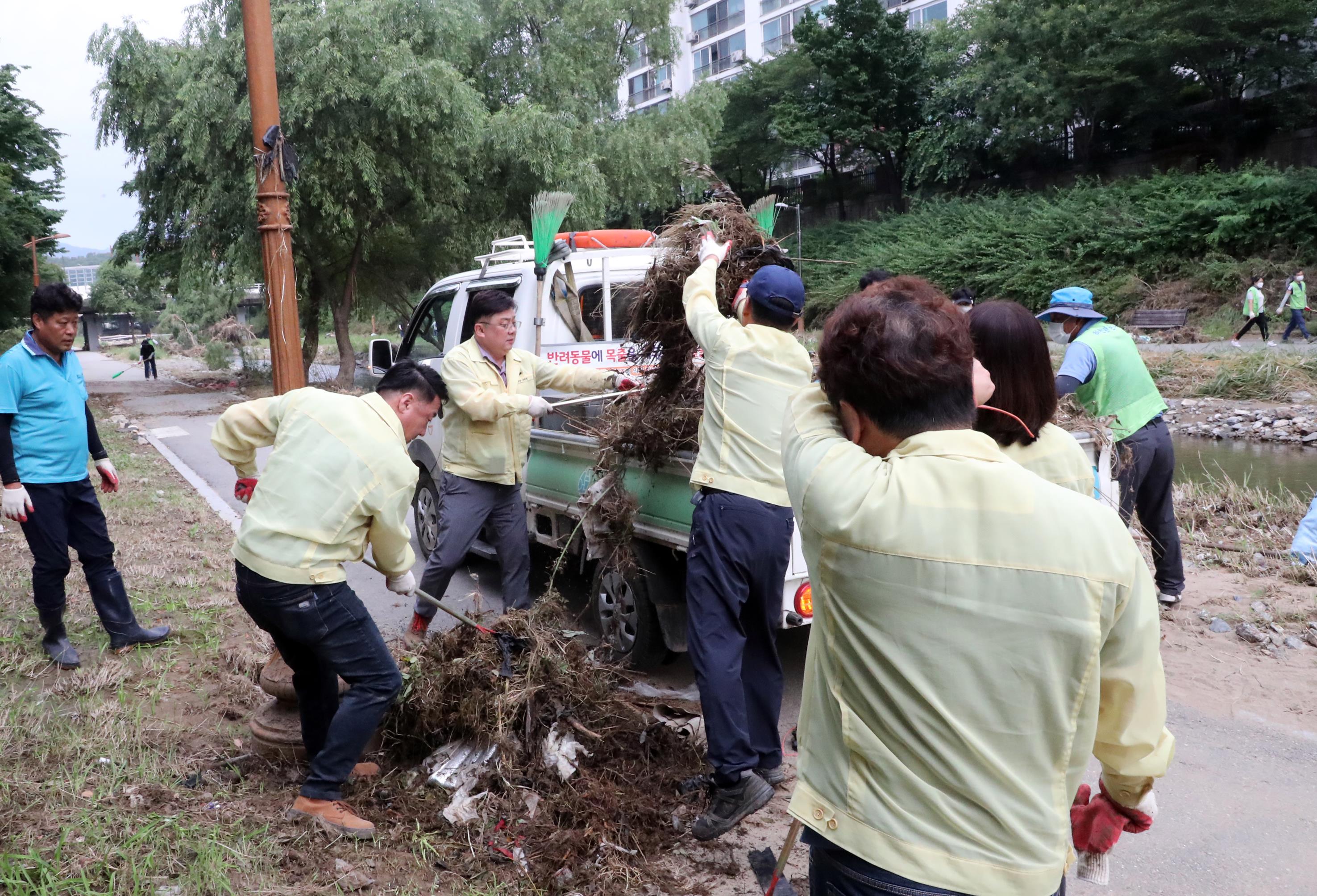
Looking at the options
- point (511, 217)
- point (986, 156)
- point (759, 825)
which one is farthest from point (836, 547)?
point (986, 156)

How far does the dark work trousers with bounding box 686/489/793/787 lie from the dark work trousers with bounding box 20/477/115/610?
3.27m

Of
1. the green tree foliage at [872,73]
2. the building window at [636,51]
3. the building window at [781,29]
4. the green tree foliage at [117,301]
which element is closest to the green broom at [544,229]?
the building window at [636,51]

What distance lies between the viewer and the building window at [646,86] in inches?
2362

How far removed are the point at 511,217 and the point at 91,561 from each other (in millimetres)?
17673

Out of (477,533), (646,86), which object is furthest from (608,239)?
(646,86)

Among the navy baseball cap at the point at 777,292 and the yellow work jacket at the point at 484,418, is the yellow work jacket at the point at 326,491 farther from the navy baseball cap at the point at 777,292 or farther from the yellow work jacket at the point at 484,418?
the yellow work jacket at the point at 484,418

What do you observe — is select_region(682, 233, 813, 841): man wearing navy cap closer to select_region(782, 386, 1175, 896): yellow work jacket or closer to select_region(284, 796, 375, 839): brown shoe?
select_region(284, 796, 375, 839): brown shoe

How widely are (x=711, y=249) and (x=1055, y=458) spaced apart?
205cm

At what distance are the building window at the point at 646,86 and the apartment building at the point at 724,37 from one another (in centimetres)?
6

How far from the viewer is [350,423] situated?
324 cm

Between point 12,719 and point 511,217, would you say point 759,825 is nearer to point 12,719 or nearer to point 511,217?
point 12,719

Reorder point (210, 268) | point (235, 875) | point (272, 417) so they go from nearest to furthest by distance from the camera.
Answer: point (235, 875) < point (272, 417) < point (210, 268)

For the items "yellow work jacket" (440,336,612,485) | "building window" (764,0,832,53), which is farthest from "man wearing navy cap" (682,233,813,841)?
"building window" (764,0,832,53)

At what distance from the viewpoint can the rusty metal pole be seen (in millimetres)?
4574
